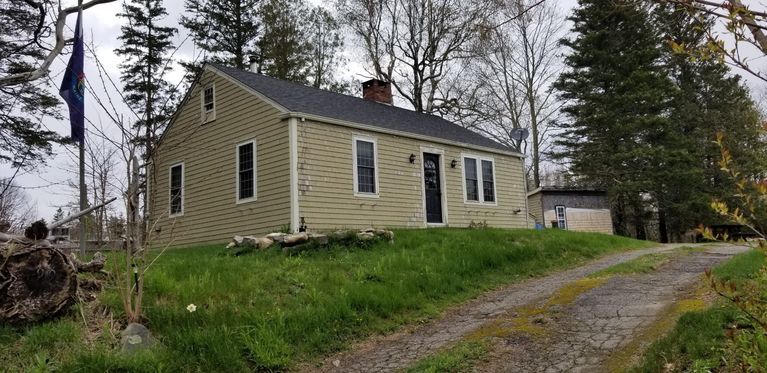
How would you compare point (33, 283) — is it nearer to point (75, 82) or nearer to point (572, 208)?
point (75, 82)

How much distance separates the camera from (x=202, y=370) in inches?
197

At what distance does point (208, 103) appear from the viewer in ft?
52.4

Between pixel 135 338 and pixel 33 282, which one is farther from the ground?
pixel 33 282

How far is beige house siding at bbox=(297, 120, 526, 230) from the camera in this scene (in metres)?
13.3

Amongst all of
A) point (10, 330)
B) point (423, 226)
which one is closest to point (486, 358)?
point (10, 330)

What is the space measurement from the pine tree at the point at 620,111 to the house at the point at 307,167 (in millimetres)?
11565

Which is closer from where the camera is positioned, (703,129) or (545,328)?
(545,328)

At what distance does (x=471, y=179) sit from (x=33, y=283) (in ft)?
45.7

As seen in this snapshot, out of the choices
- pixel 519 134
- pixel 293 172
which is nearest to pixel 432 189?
pixel 293 172

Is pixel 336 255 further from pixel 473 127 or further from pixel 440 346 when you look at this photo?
pixel 473 127

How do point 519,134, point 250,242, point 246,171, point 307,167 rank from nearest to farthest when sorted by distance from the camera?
1. point 250,242
2. point 307,167
3. point 246,171
4. point 519,134

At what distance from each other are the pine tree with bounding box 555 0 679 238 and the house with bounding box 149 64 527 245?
11.6m

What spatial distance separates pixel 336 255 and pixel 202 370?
15.0ft

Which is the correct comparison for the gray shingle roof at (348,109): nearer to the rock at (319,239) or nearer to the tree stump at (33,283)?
the rock at (319,239)
